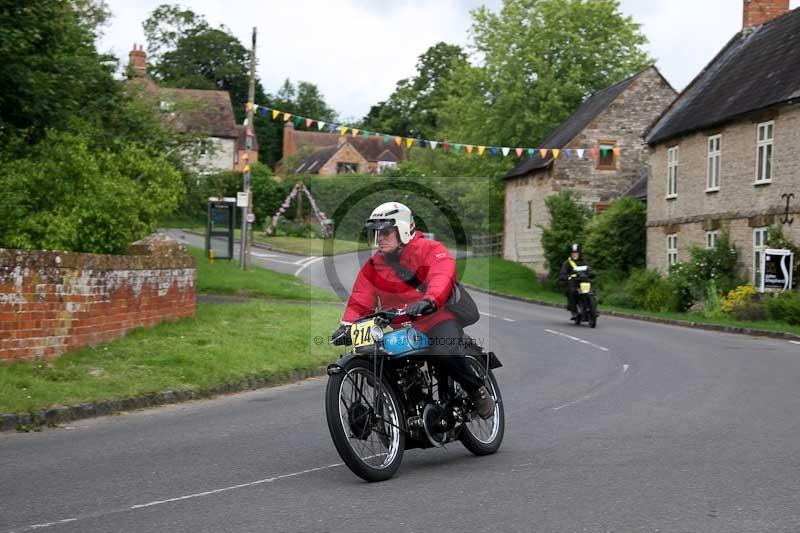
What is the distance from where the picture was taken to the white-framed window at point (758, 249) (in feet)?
100

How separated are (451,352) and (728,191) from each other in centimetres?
2753

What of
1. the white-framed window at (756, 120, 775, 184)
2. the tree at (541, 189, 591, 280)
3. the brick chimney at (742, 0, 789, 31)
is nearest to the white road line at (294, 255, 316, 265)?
the tree at (541, 189, 591, 280)

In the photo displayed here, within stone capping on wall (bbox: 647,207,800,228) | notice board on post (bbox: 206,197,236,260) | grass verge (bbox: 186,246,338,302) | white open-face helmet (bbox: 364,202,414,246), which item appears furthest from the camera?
notice board on post (bbox: 206,197,236,260)

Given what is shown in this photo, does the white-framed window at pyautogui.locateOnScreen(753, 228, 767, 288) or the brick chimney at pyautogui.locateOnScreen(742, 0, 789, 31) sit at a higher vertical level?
the brick chimney at pyautogui.locateOnScreen(742, 0, 789, 31)

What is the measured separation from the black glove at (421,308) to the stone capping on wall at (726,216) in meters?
24.2

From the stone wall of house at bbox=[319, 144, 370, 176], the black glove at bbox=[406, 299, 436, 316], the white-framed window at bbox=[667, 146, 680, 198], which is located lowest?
the black glove at bbox=[406, 299, 436, 316]

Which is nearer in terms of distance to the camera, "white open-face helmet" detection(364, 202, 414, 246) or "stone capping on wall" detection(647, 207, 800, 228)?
"white open-face helmet" detection(364, 202, 414, 246)

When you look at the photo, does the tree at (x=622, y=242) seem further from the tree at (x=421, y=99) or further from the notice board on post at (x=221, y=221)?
the tree at (x=421, y=99)

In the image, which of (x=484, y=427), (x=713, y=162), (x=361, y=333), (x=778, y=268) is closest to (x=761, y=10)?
(x=713, y=162)

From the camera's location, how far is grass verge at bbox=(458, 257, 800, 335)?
30.4 m

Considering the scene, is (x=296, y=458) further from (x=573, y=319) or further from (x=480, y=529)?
(x=573, y=319)

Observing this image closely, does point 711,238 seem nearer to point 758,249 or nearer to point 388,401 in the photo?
point 758,249

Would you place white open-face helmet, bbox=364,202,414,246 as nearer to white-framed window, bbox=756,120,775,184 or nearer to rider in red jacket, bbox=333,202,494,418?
rider in red jacket, bbox=333,202,494,418

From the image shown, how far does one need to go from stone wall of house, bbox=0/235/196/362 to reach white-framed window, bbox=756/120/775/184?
20691 millimetres
